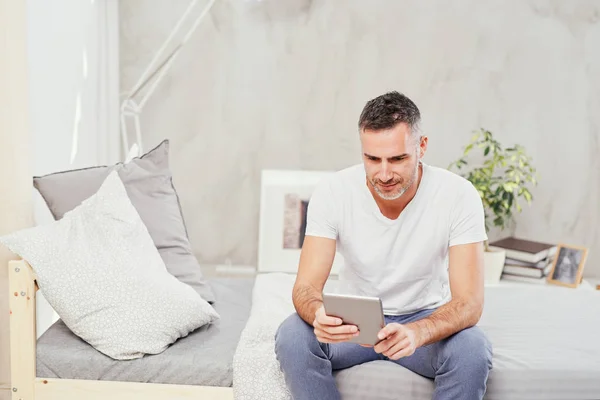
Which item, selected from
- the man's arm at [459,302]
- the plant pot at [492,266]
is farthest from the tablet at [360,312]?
the plant pot at [492,266]

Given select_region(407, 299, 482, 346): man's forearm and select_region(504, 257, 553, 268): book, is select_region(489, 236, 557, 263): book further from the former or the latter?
select_region(407, 299, 482, 346): man's forearm

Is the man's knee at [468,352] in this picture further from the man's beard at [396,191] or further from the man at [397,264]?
the man's beard at [396,191]

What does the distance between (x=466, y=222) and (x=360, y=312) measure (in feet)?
1.55

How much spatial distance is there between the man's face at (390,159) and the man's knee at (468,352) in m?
0.39

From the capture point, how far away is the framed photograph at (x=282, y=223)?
3.38m

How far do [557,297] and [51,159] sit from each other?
174 cm

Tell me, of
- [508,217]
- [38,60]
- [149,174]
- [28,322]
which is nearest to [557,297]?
[508,217]

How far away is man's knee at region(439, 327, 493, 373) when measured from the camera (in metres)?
1.81

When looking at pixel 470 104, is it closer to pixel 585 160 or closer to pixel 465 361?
pixel 585 160

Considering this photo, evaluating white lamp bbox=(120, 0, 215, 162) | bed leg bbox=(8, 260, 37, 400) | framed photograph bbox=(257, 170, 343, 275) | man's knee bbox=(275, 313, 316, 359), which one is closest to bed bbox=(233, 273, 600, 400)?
man's knee bbox=(275, 313, 316, 359)

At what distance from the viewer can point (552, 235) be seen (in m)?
3.63

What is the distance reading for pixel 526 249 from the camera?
3326 millimetres

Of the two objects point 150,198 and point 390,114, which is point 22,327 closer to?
point 150,198

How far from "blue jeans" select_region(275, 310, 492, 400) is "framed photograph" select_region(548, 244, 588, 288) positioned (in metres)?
1.54
